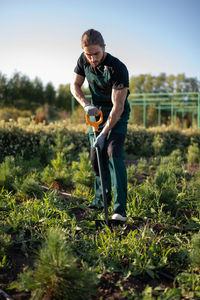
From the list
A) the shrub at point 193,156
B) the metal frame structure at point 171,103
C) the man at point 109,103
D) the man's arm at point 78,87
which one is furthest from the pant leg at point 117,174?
the metal frame structure at point 171,103

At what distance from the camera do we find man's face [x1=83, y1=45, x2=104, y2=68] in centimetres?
261

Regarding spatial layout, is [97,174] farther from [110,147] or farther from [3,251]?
[3,251]

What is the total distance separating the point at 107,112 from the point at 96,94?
0.22m

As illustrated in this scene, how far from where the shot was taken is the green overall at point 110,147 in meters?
2.77

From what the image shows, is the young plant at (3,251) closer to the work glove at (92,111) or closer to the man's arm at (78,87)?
the work glove at (92,111)

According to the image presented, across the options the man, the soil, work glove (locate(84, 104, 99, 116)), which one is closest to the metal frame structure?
the man

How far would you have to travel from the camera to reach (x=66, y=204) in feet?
10.5

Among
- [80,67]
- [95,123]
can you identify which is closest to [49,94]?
[80,67]

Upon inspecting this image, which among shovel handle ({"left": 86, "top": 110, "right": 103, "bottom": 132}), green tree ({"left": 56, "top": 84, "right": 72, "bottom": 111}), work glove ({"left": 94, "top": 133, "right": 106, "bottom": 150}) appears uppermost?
green tree ({"left": 56, "top": 84, "right": 72, "bottom": 111})

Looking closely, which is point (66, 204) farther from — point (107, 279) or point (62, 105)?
point (62, 105)

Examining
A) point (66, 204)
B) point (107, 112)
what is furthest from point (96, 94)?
point (66, 204)

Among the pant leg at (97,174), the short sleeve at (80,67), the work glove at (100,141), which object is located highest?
the short sleeve at (80,67)

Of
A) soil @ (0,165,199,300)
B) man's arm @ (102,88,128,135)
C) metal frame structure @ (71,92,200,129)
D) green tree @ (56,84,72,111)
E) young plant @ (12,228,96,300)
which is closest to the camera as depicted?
young plant @ (12,228,96,300)

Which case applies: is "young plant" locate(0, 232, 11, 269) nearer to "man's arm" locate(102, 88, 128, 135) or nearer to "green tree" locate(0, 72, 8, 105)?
"man's arm" locate(102, 88, 128, 135)
